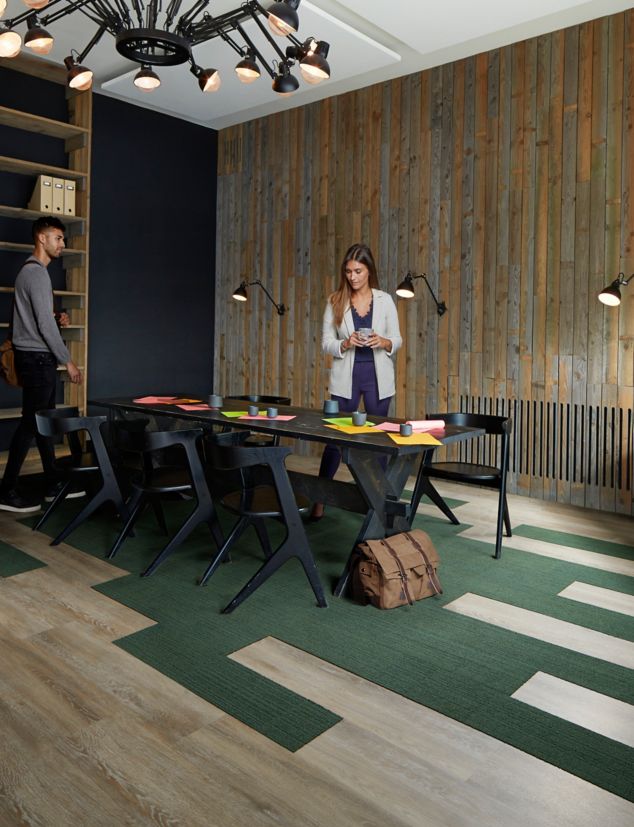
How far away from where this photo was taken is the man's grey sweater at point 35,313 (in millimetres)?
4453

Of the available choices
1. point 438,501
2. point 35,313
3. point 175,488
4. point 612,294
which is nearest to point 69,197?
point 35,313

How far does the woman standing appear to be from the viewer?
4.30 meters

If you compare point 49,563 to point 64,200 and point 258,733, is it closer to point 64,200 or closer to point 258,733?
point 258,733

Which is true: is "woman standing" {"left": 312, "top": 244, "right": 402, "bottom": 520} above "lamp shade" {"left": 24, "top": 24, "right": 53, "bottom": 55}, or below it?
below

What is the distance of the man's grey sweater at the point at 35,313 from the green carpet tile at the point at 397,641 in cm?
148

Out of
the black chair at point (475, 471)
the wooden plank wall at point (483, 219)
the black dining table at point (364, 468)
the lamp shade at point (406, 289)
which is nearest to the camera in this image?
the black dining table at point (364, 468)

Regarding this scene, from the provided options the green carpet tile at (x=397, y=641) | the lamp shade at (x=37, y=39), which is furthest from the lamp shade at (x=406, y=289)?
the lamp shade at (x=37, y=39)

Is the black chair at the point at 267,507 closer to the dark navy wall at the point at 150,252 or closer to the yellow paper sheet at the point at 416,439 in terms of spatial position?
the yellow paper sheet at the point at 416,439

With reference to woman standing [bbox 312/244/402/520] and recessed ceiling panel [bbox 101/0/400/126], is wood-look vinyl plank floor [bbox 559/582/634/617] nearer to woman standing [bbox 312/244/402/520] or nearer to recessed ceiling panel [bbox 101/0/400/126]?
woman standing [bbox 312/244/402/520]

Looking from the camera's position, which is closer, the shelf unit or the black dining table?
the black dining table

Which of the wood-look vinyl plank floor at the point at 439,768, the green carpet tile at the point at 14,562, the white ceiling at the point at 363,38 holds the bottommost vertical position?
the wood-look vinyl plank floor at the point at 439,768

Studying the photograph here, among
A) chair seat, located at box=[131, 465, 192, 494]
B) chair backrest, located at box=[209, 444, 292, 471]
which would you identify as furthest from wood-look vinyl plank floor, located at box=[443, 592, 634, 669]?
chair seat, located at box=[131, 465, 192, 494]

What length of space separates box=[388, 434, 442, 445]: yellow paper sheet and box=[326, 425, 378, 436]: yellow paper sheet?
148mm

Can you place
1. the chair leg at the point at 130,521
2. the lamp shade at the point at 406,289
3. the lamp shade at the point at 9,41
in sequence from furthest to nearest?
the lamp shade at the point at 406,289, the chair leg at the point at 130,521, the lamp shade at the point at 9,41
